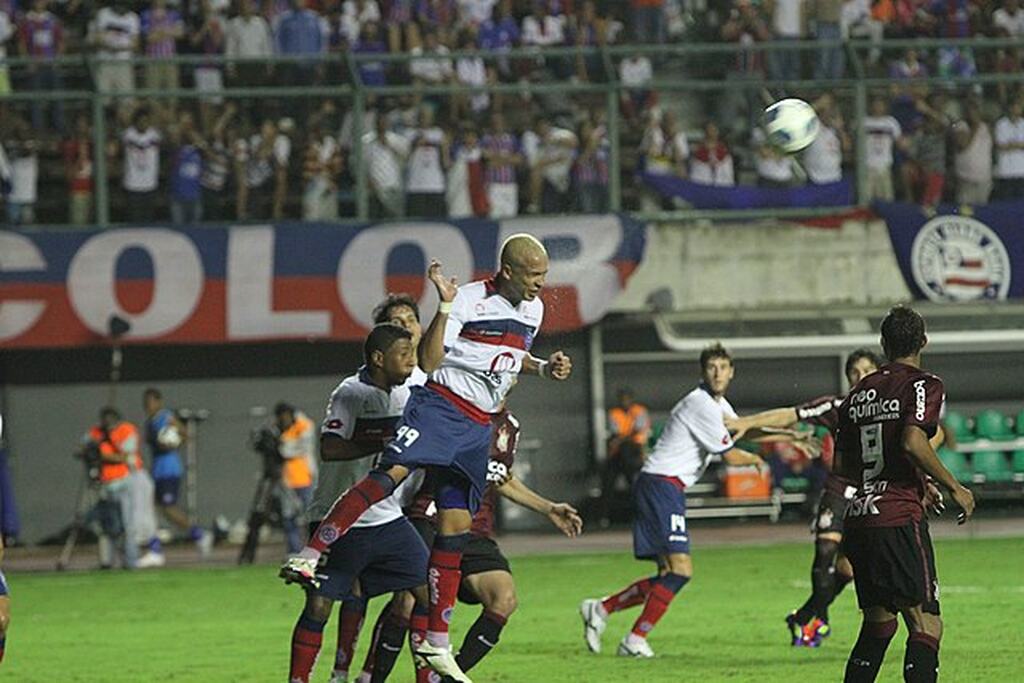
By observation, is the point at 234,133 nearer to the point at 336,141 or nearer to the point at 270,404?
the point at 336,141

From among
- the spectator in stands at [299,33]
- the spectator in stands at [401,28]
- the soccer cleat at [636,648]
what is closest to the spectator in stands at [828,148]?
the spectator in stands at [401,28]

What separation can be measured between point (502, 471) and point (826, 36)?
18862mm

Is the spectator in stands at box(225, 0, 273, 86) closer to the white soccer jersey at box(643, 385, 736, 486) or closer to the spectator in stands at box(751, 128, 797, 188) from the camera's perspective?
the spectator in stands at box(751, 128, 797, 188)

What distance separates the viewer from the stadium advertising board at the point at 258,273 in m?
27.9

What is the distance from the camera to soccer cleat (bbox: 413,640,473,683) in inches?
435

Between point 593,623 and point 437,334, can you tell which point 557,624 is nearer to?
point 593,623

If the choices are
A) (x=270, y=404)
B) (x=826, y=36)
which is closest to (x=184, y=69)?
(x=270, y=404)

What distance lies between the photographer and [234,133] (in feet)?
92.3

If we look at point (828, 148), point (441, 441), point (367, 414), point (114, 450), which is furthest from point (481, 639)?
point (828, 148)

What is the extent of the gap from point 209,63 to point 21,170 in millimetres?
2810

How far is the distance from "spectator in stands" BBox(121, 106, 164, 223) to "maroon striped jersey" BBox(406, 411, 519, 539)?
16.1 m

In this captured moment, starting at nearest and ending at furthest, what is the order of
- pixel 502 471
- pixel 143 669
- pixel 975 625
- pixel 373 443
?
1. pixel 373 443
2. pixel 502 471
3. pixel 143 669
4. pixel 975 625

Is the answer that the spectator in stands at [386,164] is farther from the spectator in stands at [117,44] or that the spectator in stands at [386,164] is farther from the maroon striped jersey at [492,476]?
the maroon striped jersey at [492,476]

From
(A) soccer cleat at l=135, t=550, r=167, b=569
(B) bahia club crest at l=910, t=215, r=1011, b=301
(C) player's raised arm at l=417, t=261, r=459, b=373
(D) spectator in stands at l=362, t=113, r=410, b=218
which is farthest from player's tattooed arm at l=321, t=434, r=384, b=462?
(B) bahia club crest at l=910, t=215, r=1011, b=301
